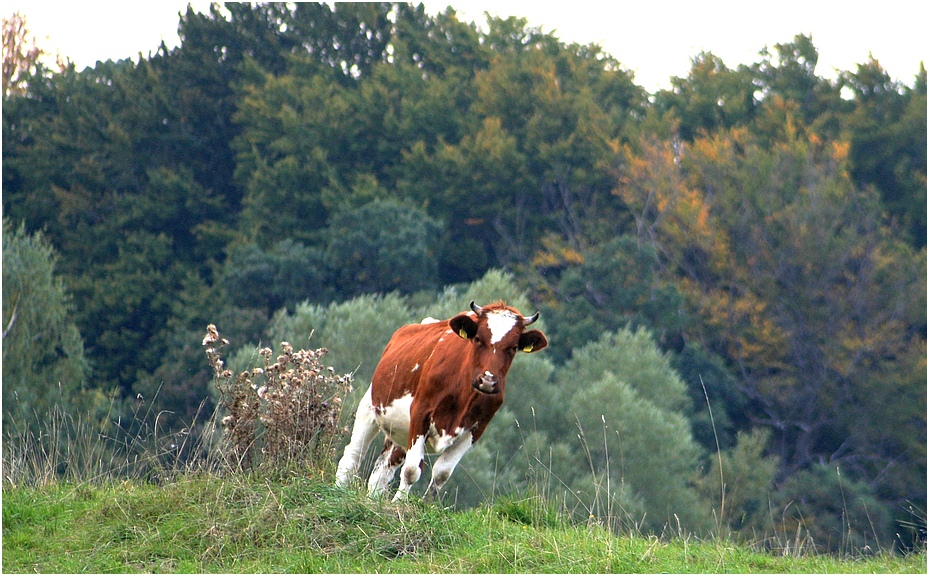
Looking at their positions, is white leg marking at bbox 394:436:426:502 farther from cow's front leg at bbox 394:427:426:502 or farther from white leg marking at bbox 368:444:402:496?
white leg marking at bbox 368:444:402:496

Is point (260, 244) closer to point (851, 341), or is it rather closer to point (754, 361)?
point (754, 361)

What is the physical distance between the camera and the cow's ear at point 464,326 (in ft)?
26.3

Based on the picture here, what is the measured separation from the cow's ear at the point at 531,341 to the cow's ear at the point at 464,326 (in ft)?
1.16

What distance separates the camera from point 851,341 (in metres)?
43.4

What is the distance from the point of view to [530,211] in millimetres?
49000

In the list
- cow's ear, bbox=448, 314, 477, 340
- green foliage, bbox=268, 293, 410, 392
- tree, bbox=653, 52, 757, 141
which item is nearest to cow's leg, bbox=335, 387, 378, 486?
cow's ear, bbox=448, 314, 477, 340

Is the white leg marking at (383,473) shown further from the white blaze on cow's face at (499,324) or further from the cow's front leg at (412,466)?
the white blaze on cow's face at (499,324)

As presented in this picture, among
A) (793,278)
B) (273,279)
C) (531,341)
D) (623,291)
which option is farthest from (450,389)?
(793,278)

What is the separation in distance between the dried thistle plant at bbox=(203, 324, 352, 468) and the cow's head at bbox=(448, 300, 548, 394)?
3.45ft

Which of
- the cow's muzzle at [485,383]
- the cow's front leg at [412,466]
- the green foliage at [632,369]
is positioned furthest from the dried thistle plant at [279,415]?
the green foliage at [632,369]

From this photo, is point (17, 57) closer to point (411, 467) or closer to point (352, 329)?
point (352, 329)

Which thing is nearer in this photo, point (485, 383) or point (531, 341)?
point (485, 383)

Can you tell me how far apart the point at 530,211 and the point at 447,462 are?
4123 cm

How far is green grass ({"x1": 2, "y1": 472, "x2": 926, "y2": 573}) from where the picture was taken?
7035 mm
